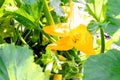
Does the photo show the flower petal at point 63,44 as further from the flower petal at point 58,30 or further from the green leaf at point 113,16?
the green leaf at point 113,16

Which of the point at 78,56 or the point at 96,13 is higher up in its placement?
the point at 96,13

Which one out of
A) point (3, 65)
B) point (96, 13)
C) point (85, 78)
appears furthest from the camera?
point (96, 13)

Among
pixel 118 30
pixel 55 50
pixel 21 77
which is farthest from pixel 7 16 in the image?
pixel 118 30

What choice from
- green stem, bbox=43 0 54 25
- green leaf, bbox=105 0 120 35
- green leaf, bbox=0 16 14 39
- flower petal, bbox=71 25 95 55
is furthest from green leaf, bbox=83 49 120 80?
green leaf, bbox=0 16 14 39

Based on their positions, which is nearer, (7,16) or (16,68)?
(16,68)

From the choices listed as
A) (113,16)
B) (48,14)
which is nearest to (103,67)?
(113,16)

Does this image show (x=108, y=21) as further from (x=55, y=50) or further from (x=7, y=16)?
(x=7, y=16)

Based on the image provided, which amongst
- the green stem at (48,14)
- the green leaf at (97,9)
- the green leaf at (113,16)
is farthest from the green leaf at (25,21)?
the green leaf at (113,16)

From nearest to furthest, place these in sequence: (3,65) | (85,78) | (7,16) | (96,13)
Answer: (85,78) < (3,65) < (96,13) < (7,16)
